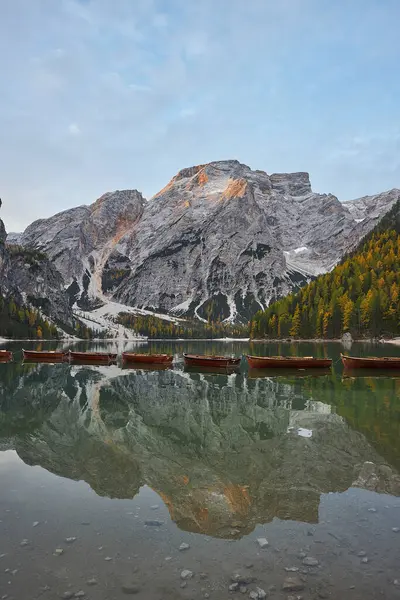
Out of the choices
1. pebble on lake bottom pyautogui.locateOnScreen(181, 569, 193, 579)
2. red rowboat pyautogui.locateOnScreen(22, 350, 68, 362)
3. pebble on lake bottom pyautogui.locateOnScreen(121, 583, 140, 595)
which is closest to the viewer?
pebble on lake bottom pyautogui.locateOnScreen(121, 583, 140, 595)

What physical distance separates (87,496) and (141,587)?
634 cm

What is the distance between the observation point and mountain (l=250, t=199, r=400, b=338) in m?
152

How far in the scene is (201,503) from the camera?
13914mm

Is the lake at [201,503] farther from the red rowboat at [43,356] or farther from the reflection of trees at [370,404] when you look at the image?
the red rowboat at [43,356]

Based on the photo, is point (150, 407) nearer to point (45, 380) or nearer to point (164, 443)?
point (164, 443)

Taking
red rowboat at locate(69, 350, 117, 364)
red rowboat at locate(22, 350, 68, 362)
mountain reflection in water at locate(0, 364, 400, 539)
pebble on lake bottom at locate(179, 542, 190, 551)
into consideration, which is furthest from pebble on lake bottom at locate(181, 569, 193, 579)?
red rowboat at locate(22, 350, 68, 362)

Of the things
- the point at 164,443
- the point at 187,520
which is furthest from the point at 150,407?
the point at 187,520

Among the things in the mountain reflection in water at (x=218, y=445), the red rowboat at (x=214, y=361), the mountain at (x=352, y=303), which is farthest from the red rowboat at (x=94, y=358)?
the mountain at (x=352, y=303)

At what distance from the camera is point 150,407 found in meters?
32.6

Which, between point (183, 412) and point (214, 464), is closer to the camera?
point (214, 464)

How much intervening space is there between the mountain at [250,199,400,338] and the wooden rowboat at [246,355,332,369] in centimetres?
10162

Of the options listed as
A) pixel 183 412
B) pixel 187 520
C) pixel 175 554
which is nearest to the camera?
pixel 175 554

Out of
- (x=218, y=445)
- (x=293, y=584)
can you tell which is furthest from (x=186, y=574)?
(x=218, y=445)

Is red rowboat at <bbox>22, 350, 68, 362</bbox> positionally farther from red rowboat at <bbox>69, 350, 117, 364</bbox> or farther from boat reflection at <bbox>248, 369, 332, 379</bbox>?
boat reflection at <bbox>248, 369, 332, 379</bbox>
